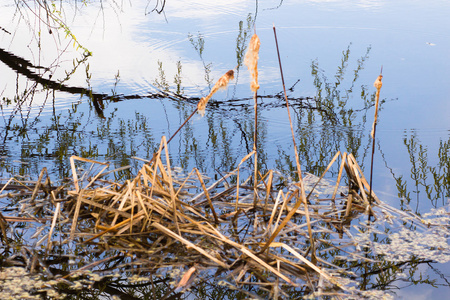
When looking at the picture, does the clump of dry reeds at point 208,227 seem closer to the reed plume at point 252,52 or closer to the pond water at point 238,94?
the pond water at point 238,94

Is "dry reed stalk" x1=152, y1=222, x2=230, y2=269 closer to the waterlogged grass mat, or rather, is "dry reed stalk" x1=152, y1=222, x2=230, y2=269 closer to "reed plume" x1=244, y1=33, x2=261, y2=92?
the waterlogged grass mat

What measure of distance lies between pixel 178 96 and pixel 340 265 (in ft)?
10.8

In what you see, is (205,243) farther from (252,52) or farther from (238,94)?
(238,94)

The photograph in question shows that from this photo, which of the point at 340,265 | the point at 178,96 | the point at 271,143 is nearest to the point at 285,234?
the point at 340,265

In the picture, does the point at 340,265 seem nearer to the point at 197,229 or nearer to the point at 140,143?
the point at 197,229

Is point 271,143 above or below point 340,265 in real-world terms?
above

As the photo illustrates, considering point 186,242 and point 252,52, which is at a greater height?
point 252,52

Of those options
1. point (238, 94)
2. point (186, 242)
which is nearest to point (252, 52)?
point (186, 242)

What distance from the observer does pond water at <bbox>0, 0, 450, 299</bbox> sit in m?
4.17

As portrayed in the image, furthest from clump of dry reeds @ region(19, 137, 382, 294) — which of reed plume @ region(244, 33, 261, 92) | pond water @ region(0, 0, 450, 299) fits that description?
reed plume @ region(244, 33, 261, 92)

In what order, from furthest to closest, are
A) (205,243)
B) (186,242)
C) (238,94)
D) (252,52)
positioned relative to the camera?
(238,94), (205,243), (186,242), (252,52)

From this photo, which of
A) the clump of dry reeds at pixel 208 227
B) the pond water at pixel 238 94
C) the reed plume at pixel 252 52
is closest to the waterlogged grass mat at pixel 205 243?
the clump of dry reeds at pixel 208 227

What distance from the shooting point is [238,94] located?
558cm

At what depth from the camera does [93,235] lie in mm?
2855
